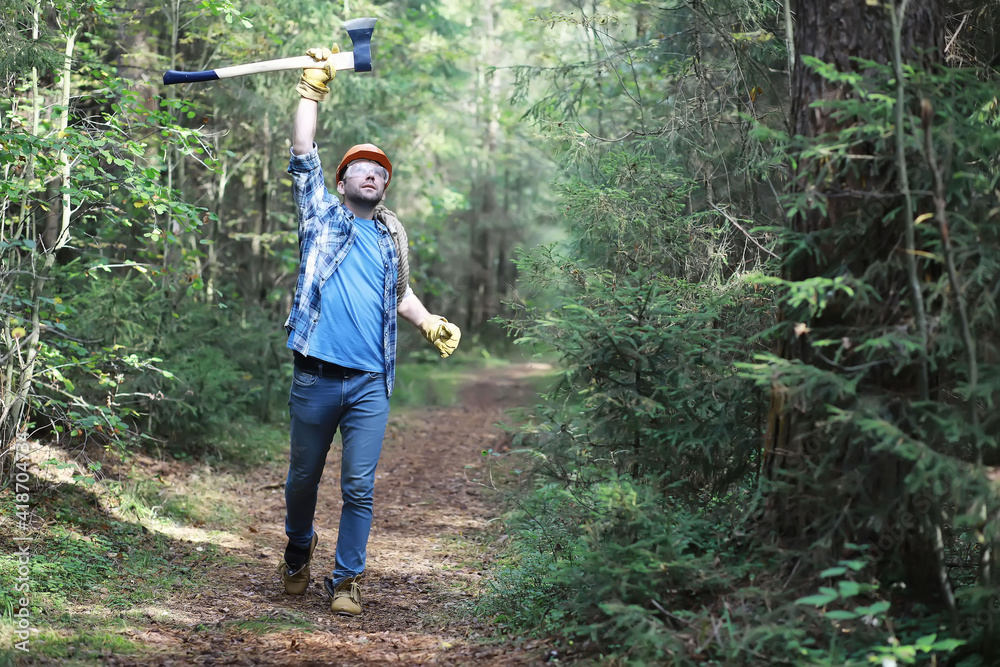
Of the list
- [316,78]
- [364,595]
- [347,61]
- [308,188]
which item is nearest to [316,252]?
[308,188]

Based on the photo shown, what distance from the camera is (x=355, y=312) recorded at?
4648 millimetres

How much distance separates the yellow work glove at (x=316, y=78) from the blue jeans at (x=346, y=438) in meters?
1.60

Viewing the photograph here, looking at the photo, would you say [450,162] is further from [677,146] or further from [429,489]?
[677,146]

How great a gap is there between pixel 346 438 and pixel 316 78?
2.09 metres

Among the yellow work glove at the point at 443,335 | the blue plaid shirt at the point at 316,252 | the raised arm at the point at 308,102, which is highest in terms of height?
the raised arm at the point at 308,102

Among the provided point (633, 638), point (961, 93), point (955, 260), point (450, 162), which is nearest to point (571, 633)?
point (633, 638)

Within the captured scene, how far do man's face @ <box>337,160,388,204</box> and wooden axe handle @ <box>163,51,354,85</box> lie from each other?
0.57 m

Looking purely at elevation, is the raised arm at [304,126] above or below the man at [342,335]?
above

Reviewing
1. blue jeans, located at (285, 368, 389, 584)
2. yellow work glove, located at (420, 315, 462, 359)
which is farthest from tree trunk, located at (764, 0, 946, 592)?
blue jeans, located at (285, 368, 389, 584)

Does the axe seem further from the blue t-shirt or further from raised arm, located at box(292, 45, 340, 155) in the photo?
the blue t-shirt

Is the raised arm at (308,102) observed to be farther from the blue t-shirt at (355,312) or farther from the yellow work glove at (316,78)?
the blue t-shirt at (355,312)

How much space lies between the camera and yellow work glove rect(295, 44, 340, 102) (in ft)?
15.1

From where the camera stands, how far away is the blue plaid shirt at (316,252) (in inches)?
181

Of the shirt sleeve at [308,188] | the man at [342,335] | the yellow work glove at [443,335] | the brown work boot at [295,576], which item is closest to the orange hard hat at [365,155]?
the man at [342,335]
